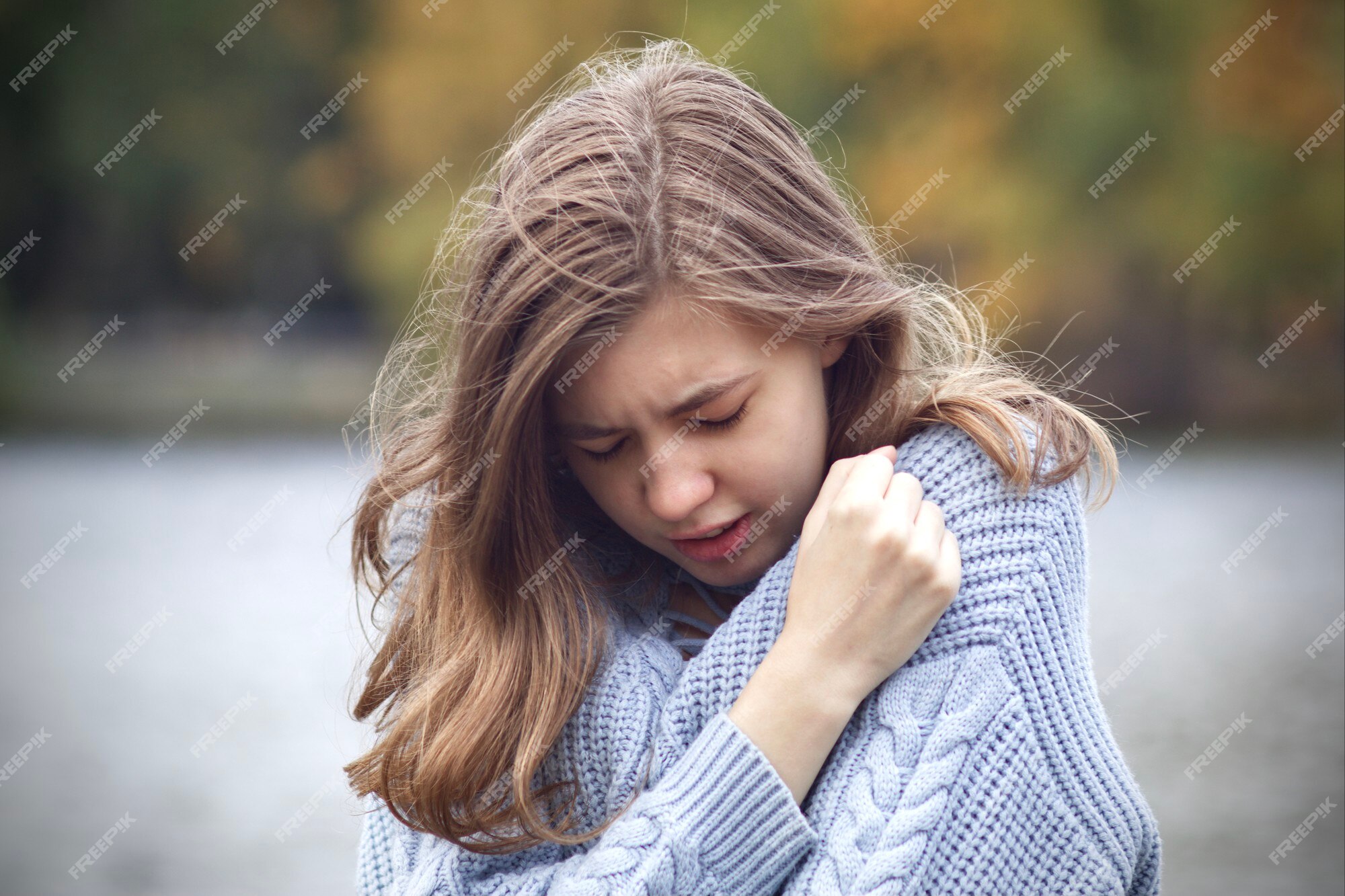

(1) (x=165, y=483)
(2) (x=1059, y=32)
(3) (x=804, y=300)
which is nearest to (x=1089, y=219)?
(2) (x=1059, y=32)

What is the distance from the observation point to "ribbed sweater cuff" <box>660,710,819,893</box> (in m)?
1.28

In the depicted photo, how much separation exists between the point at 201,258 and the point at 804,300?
14.5 metres

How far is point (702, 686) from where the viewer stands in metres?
1.38

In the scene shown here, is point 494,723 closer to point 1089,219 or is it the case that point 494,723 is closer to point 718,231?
point 718,231

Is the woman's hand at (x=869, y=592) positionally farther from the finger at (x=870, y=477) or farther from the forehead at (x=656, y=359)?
the forehead at (x=656, y=359)

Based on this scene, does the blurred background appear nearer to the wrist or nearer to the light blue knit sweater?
the light blue knit sweater
